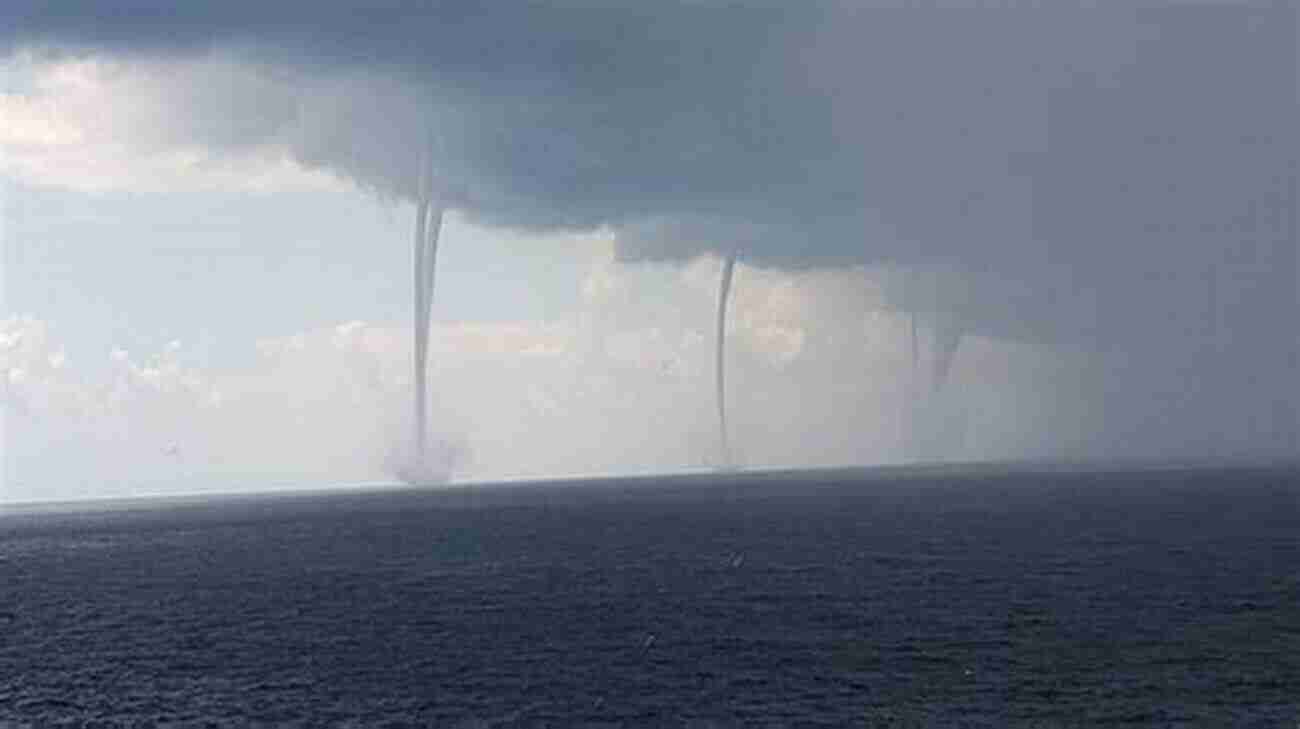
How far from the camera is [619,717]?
7650cm

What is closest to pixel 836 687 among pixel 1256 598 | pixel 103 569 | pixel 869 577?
pixel 1256 598

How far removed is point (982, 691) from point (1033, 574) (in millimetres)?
64729

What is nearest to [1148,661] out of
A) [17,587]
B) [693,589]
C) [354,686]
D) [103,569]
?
[354,686]

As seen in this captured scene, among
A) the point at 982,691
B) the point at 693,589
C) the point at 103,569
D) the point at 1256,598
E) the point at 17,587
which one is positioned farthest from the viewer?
the point at 103,569

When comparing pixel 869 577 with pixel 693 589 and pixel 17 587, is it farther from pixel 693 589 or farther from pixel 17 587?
pixel 17 587

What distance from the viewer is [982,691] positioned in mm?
80062

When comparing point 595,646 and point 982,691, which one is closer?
point 982,691

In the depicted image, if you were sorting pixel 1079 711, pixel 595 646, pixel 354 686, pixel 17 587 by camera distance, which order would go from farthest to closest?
1. pixel 17 587
2. pixel 595 646
3. pixel 354 686
4. pixel 1079 711

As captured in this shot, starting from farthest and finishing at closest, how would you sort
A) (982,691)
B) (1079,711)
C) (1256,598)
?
(1256,598) → (982,691) → (1079,711)

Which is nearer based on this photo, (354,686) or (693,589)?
(354,686)

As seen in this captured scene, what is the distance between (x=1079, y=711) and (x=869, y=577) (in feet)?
225

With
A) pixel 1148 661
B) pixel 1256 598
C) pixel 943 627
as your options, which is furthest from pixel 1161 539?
pixel 1148 661

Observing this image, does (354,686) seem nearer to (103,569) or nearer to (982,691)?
(982,691)

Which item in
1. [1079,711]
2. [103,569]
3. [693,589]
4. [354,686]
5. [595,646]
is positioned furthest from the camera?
[103,569]
